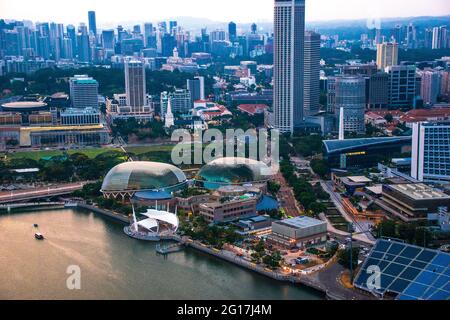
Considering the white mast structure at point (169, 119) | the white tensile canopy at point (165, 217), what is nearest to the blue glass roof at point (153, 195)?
the white tensile canopy at point (165, 217)

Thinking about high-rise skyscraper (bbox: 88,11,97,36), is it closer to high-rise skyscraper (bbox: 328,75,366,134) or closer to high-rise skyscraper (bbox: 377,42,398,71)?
high-rise skyscraper (bbox: 377,42,398,71)

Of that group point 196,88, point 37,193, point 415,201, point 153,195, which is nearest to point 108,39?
point 196,88

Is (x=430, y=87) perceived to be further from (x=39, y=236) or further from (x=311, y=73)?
(x=39, y=236)

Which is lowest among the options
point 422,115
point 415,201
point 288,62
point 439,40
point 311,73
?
point 415,201

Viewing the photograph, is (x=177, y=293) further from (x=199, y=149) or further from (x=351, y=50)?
(x=351, y=50)

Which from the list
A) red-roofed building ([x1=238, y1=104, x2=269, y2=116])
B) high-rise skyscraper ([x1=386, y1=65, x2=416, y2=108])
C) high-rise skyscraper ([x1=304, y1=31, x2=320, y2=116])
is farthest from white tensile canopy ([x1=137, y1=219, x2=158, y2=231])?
high-rise skyscraper ([x1=386, y1=65, x2=416, y2=108])
